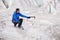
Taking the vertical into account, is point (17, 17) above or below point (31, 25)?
above

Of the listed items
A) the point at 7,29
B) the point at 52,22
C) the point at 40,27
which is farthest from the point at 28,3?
the point at 7,29

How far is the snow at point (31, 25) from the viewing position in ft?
29.4

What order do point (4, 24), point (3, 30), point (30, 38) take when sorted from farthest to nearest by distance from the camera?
point (4, 24), point (3, 30), point (30, 38)

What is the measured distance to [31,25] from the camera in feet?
37.1

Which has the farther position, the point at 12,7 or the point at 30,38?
the point at 12,7

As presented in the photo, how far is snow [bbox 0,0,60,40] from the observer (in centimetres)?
896

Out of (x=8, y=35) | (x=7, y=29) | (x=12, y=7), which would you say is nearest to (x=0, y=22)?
(x=7, y=29)

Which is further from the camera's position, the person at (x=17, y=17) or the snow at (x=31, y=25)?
the person at (x=17, y=17)

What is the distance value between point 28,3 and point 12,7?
58.2 inches

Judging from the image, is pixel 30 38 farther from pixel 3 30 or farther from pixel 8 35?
pixel 3 30

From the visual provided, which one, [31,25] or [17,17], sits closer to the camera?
[17,17]

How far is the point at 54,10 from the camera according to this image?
1592 cm

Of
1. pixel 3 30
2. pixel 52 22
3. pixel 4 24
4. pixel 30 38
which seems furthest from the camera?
pixel 52 22

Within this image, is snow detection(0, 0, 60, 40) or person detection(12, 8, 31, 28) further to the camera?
person detection(12, 8, 31, 28)
